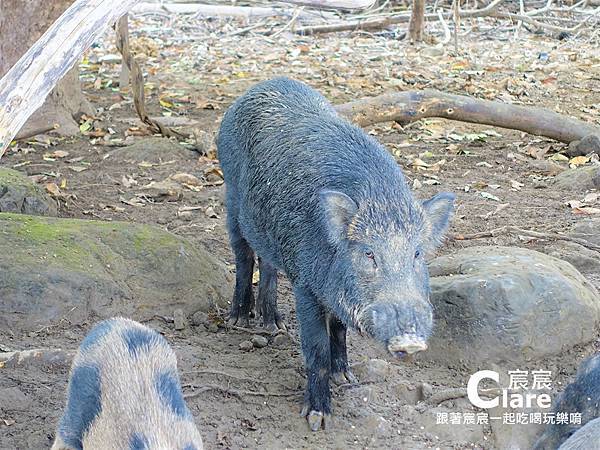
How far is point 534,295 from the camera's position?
4836mm

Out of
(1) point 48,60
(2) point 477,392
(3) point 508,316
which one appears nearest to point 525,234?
(3) point 508,316

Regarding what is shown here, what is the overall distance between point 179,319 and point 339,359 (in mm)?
Result: 947

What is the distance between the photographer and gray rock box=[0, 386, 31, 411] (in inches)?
164

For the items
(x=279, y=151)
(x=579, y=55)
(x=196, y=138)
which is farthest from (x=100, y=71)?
(x=279, y=151)

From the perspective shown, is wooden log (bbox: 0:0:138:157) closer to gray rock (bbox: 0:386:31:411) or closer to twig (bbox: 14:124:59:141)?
gray rock (bbox: 0:386:31:411)

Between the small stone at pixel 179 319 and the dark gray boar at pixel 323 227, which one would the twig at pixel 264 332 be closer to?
the dark gray boar at pixel 323 227

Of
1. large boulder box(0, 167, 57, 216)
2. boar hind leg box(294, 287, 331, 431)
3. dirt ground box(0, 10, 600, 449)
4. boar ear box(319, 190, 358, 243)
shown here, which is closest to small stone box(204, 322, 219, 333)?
dirt ground box(0, 10, 600, 449)

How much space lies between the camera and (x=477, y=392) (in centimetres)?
461

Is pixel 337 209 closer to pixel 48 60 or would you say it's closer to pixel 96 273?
pixel 48 60

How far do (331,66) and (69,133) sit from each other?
13.9 ft

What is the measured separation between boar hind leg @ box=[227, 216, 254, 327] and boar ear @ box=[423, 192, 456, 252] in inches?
58.3

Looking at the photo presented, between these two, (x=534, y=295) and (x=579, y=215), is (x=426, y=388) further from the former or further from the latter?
(x=579, y=215)

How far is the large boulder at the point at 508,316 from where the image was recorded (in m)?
4.79

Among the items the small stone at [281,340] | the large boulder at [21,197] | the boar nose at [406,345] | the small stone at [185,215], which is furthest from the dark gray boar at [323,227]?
the large boulder at [21,197]
